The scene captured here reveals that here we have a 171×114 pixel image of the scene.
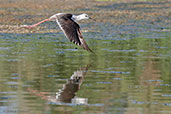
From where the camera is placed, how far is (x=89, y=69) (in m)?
13.4

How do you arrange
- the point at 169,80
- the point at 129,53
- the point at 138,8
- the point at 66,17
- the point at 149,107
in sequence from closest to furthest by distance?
the point at 149,107 < the point at 169,80 < the point at 66,17 < the point at 129,53 < the point at 138,8

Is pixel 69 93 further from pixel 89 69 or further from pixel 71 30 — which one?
pixel 71 30

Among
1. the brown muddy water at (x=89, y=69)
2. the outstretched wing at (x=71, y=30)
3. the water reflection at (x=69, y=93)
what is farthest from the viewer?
the outstretched wing at (x=71, y=30)

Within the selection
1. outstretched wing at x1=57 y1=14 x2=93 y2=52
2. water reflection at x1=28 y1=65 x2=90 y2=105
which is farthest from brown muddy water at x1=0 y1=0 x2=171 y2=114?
outstretched wing at x1=57 y1=14 x2=93 y2=52

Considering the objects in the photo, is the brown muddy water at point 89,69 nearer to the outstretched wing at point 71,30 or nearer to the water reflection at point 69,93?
the water reflection at point 69,93

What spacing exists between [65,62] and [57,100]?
17.6 feet

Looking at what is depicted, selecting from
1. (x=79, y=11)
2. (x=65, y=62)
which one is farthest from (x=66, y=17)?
(x=79, y=11)

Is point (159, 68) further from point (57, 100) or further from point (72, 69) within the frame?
point (57, 100)

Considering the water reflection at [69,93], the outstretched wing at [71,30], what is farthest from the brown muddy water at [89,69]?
the outstretched wing at [71,30]

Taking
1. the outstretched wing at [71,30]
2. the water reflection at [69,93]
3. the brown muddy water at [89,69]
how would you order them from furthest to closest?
the outstretched wing at [71,30]
the water reflection at [69,93]
the brown muddy water at [89,69]

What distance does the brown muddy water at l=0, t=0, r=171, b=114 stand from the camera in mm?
9141

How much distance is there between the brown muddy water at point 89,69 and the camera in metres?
9.14

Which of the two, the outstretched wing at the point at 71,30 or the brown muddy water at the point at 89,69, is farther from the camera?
the outstretched wing at the point at 71,30

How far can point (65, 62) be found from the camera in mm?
14734
